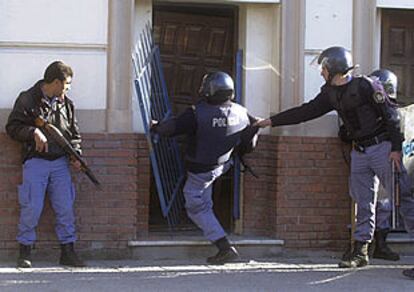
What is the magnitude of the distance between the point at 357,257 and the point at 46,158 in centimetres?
298

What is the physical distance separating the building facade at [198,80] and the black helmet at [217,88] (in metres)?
0.77

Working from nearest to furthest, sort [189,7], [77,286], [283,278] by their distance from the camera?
[77,286]
[283,278]
[189,7]

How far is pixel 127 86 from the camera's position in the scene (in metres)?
9.05

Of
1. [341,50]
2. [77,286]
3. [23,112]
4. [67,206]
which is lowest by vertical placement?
[77,286]

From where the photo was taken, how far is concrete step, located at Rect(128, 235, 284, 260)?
29.8 feet

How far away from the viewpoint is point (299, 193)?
30.9 ft

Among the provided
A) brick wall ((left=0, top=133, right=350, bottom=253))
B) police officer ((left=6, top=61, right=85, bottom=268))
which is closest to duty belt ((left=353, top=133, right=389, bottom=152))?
brick wall ((left=0, top=133, right=350, bottom=253))

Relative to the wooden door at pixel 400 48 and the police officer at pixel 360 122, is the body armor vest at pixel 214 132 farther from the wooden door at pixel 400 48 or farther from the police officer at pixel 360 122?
the wooden door at pixel 400 48

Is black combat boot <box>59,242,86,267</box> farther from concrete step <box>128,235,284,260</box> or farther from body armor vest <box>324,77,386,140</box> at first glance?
body armor vest <box>324,77,386,140</box>

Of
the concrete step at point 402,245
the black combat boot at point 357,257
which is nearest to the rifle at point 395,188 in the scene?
the black combat boot at point 357,257

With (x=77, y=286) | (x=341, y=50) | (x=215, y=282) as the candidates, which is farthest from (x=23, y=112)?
(x=341, y=50)

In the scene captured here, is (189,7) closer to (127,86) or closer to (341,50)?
(127,86)

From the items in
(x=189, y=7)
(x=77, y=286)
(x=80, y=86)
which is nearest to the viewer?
(x=77, y=286)

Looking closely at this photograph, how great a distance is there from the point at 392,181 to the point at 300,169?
1.26 metres
